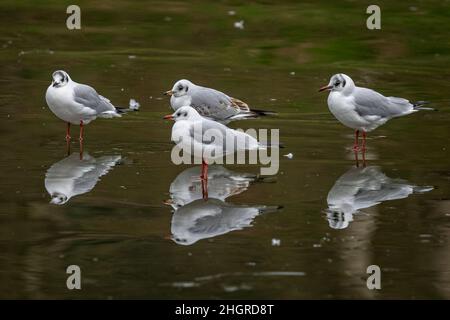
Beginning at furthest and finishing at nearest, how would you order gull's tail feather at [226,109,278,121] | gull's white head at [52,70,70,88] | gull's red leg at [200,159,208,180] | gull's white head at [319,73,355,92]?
gull's tail feather at [226,109,278,121]
gull's white head at [52,70,70,88]
gull's white head at [319,73,355,92]
gull's red leg at [200,159,208,180]

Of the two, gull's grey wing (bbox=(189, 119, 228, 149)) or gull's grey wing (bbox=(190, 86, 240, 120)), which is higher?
gull's grey wing (bbox=(190, 86, 240, 120))

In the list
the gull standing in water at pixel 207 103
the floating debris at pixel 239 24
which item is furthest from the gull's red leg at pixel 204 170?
the floating debris at pixel 239 24

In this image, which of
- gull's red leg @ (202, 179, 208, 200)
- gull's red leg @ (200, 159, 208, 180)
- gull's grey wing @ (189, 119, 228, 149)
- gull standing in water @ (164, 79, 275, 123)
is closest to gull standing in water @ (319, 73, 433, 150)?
gull standing in water @ (164, 79, 275, 123)

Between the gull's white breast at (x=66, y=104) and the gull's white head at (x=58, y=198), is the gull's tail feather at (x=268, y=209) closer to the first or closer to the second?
the gull's white head at (x=58, y=198)

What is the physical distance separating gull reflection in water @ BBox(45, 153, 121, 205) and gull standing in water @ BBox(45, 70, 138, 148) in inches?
32.7

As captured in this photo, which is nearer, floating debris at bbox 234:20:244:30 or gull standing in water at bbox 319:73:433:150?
gull standing in water at bbox 319:73:433:150

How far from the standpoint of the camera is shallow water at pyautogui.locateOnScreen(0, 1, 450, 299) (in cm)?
870

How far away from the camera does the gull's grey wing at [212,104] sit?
44.9 ft

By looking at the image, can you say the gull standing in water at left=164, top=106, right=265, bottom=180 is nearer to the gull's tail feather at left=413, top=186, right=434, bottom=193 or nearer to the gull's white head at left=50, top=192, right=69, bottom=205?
the gull's white head at left=50, top=192, right=69, bottom=205

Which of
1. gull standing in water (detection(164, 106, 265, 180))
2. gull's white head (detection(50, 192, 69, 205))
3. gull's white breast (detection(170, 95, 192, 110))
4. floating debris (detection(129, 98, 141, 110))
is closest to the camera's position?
gull's white head (detection(50, 192, 69, 205))

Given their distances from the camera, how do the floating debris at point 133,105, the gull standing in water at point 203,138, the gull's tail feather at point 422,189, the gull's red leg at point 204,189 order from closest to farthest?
the gull's red leg at point 204,189 → the gull's tail feather at point 422,189 → the gull standing in water at point 203,138 → the floating debris at point 133,105

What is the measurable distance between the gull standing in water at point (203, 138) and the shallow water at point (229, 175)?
0.36 meters

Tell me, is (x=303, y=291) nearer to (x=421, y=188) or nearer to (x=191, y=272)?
(x=191, y=272)
